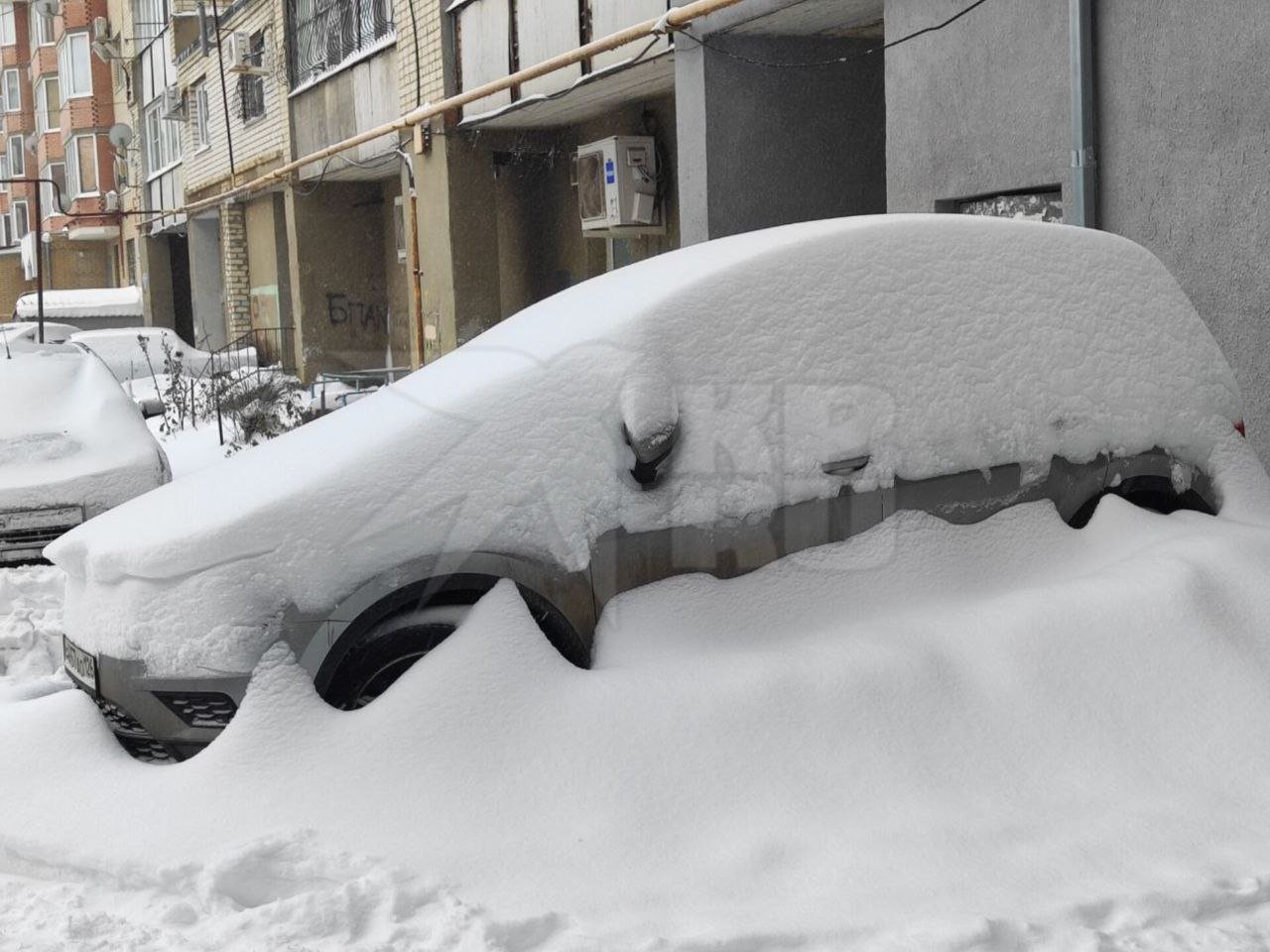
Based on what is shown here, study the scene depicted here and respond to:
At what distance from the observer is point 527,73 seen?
11586mm

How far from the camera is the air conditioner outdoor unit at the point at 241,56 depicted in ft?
65.9

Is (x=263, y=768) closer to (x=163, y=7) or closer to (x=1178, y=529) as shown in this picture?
(x=1178, y=529)

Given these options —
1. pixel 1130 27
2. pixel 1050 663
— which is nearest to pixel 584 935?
pixel 1050 663

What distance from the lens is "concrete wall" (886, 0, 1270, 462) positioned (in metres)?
6.17

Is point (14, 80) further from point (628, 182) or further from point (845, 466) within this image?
point (845, 466)

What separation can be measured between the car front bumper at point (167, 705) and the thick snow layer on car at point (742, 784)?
0.09 m

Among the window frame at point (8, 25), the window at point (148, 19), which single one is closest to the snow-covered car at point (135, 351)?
the window at point (148, 19)

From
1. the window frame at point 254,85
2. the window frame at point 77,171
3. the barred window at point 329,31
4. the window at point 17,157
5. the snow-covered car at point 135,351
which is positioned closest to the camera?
the barred window at point 329,31

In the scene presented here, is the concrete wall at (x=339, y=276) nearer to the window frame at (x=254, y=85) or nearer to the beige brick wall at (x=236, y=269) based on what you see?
the window frame at (x=254, y=85)

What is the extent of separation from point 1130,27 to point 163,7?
2537 cm

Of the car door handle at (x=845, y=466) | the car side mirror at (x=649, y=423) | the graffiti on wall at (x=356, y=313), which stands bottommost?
the car door handle at (x=845, y=466)

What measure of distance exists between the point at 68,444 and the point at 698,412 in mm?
4785

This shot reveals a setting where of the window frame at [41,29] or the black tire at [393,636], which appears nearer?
the black tire at [393,636]

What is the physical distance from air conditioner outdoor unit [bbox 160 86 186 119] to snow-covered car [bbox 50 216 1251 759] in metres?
23.9
